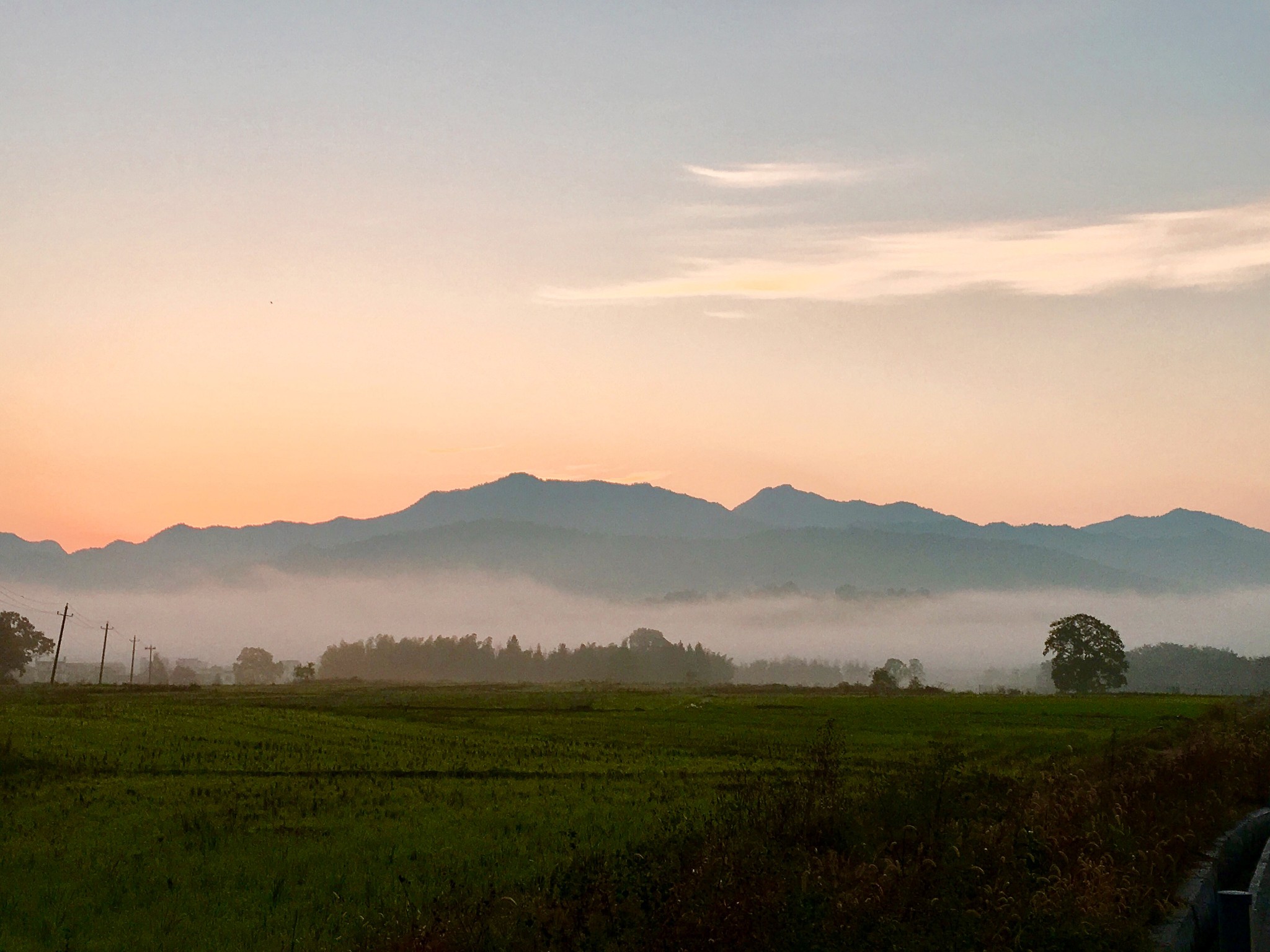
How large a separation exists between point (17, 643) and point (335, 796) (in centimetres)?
15592

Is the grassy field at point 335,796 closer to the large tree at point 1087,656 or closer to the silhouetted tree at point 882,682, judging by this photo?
the silhouetted tree at point 882,682

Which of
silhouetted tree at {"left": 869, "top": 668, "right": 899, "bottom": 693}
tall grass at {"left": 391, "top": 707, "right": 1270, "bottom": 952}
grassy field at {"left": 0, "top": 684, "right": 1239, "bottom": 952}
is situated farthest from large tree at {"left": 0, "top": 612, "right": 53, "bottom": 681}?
tall grass at {"left": 391, "top": 707, "right": 1270, "bottom": 952}

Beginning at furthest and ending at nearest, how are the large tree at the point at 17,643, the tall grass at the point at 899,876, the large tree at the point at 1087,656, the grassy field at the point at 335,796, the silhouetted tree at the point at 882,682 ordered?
→ the large tree at the point at 17,643
the large tree at the point at 1087,656
the silhouetted tree at the point at 882,682
the grassy field at the point at 335,796
the tall grass at the point at 899,876

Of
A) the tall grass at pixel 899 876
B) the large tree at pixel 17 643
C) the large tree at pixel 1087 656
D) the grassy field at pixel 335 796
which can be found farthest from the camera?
the large tree at pixel 17 643

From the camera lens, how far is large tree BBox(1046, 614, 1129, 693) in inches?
5965

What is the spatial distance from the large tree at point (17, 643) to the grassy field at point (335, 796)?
302 ft

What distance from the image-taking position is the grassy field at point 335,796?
20781 mm

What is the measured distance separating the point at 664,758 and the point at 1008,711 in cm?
4794

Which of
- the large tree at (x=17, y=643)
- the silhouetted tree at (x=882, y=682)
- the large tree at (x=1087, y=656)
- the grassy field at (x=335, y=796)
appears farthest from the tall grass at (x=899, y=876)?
the large tree at (x=17, y=643)

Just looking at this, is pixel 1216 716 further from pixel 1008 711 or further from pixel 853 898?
pixel 853 898

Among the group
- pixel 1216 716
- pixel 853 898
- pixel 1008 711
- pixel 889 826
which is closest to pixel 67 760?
pixel 889 826

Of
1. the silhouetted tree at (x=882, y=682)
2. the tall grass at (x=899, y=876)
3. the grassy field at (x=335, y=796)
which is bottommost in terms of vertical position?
the silhouetted tree at (x=882, y=682)

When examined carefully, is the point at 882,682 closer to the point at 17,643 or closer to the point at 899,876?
the point at 17,643

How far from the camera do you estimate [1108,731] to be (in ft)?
211
